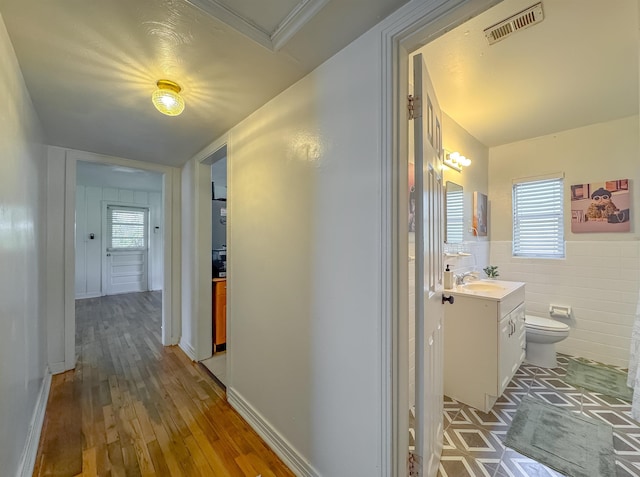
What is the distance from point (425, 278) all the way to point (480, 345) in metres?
1.24

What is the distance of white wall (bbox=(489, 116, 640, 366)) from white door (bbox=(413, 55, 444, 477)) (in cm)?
246

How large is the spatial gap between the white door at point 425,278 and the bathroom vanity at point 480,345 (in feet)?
2.59

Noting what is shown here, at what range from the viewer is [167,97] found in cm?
143

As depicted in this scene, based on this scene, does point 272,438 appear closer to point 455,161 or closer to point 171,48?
point 171,48

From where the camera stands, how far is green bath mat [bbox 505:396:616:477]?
4.65 feet

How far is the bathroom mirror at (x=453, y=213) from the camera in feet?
7.70

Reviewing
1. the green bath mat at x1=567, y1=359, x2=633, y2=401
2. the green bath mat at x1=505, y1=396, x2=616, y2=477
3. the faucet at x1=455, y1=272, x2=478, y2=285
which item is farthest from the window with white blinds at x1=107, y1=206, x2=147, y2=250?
the green bath mat at x1=567, y1=359, x2=633, y2=401

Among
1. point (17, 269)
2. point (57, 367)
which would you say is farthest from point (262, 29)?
point (57, 367)

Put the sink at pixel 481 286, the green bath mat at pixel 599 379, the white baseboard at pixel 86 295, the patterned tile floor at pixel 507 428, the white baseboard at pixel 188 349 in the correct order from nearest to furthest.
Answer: the patterned tile floor at pixel 507 428 < the green bath mat at pixel 599 379 < the sink at pixel 481 286 < the white baseboard at pixel 188 349 < the white baseboard at pixel 86 295

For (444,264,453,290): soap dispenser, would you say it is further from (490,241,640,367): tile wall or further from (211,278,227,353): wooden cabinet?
(211,278,227,353): wooden cabinet

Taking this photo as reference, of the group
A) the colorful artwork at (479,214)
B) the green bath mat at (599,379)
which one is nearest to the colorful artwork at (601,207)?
the colorful artwork at (479,214)

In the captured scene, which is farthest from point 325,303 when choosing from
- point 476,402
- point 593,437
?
point 593,437

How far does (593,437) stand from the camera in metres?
1.62

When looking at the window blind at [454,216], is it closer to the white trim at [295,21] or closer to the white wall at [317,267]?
the white wall at [317,267]
